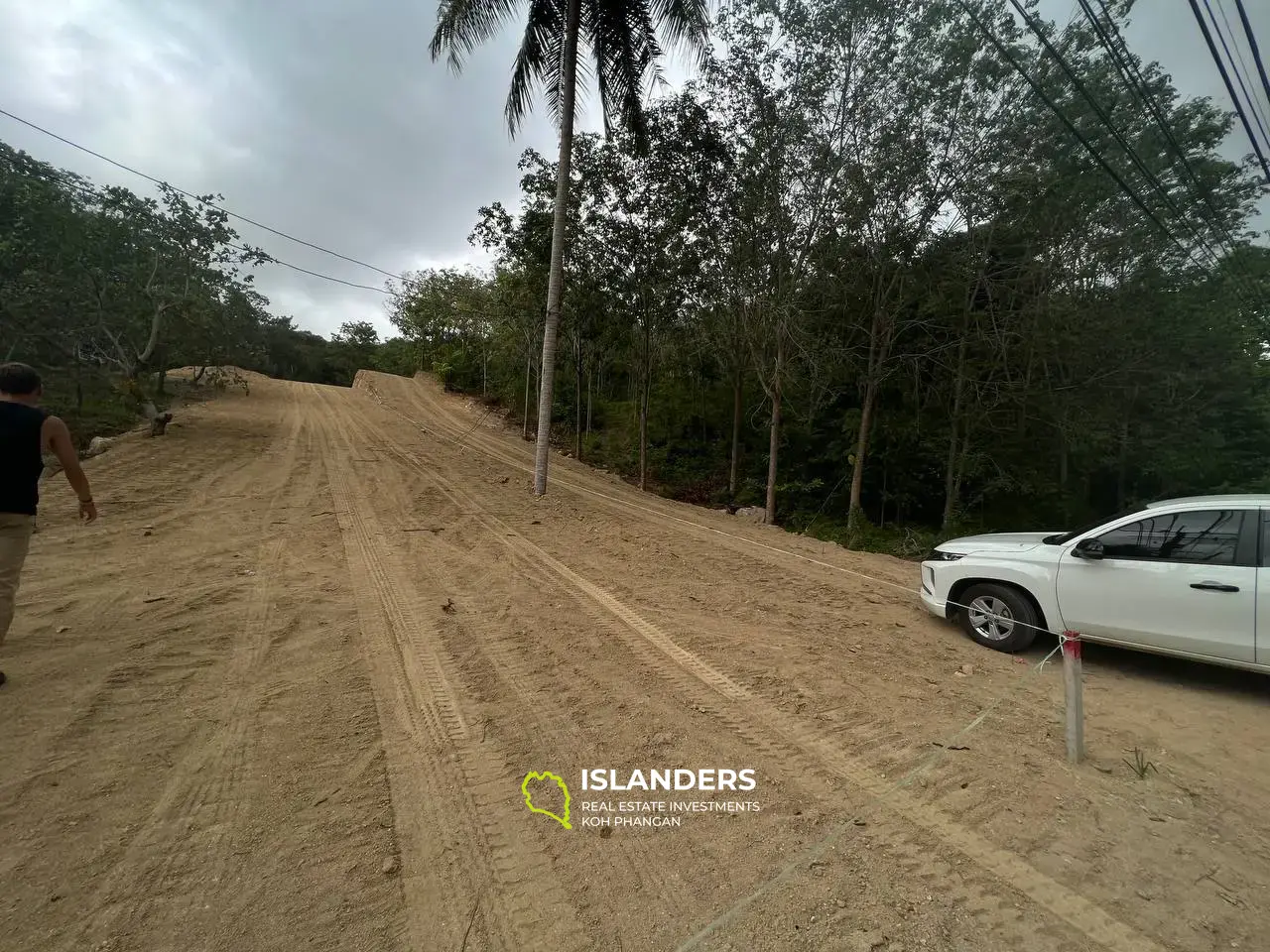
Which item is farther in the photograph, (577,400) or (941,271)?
(577,400)

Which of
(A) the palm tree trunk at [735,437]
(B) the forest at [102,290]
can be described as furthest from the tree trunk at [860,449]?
(B) the forest at [102,290]

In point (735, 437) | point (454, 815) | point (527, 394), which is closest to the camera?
point (454, 815)

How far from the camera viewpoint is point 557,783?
104 inches

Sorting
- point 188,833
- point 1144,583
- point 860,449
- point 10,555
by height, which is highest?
point 860,449

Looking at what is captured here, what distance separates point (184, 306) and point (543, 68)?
10.8 metres

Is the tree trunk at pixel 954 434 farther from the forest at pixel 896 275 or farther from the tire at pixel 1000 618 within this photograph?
the tire at pixel 1000 618

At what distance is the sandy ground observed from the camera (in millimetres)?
1943

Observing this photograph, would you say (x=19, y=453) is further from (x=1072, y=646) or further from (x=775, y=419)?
(x=775, y=419)

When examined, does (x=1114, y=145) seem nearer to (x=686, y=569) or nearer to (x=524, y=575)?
(x=686, y=569)

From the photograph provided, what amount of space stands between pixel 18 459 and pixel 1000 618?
717 cm

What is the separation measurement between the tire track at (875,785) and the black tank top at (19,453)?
4013 mm

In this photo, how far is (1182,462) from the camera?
13.4 meters

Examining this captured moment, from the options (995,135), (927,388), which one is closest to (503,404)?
(927,388)

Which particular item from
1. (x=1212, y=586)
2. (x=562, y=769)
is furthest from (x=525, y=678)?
(x=1212, y=586)
